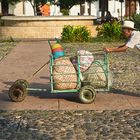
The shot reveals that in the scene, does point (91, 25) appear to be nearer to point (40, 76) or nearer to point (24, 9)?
point (40, 76)

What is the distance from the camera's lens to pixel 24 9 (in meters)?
54.1

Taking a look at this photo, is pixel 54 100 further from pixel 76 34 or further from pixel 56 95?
pixel 76 34

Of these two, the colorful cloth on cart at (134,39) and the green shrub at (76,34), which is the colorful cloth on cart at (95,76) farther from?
the green shrub at (76,34)

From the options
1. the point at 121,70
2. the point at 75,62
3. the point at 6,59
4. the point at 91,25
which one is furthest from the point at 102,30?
the point at 75,62

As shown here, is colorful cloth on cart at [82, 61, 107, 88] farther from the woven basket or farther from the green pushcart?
the woven basket

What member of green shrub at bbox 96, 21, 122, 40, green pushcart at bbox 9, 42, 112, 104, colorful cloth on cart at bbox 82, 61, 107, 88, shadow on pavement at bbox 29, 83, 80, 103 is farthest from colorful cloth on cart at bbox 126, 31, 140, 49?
green shrub at bbox 96, 21, 122, 40

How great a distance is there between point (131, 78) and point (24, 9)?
42.9 metres

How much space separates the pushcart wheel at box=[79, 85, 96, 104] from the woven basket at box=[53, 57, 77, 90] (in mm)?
209

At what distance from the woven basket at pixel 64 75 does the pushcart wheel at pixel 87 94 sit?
0.68 feet

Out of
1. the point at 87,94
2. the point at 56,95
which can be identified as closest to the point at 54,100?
the point at 56,95

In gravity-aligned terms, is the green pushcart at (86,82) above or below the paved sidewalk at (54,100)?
above

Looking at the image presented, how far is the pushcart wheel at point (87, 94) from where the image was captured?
8906mm

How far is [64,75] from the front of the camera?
899 cm

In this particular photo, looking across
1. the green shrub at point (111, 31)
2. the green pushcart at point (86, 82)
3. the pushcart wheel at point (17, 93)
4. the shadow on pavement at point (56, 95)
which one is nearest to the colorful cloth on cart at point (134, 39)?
the green pushcart at point (86, 82)
